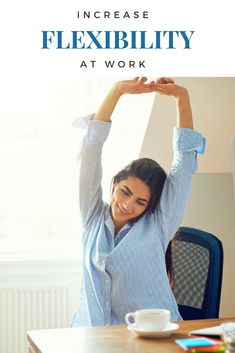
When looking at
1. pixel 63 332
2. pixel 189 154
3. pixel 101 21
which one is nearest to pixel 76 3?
pixel 101 21

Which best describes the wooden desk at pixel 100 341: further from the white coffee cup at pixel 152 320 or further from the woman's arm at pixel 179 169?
the woman's arm at pixel 179 169

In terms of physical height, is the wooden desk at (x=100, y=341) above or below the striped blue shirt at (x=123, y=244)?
below

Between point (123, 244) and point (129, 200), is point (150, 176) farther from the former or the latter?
point (123, 244)

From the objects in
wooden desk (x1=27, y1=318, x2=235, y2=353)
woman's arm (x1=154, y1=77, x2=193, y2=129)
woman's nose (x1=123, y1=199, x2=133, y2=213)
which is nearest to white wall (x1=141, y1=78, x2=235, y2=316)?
woman's arm (x1=154, y1=77, x2=193, y2=129)

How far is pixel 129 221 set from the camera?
2455 millimetres

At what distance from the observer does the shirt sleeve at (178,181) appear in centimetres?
247

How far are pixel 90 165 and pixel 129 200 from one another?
7.5 inches

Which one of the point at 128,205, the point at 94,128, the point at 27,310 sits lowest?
the point at 27,310

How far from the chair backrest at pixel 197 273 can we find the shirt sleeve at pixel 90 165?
356mm

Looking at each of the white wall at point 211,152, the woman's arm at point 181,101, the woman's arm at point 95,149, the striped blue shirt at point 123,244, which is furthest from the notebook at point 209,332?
the white wall at point 211,152

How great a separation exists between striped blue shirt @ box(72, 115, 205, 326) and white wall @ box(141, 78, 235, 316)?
0.78 meters

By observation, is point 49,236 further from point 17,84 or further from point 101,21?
point 101,21

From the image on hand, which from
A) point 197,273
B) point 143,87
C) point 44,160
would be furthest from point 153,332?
point 44,160

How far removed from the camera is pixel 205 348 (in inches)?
69.1
